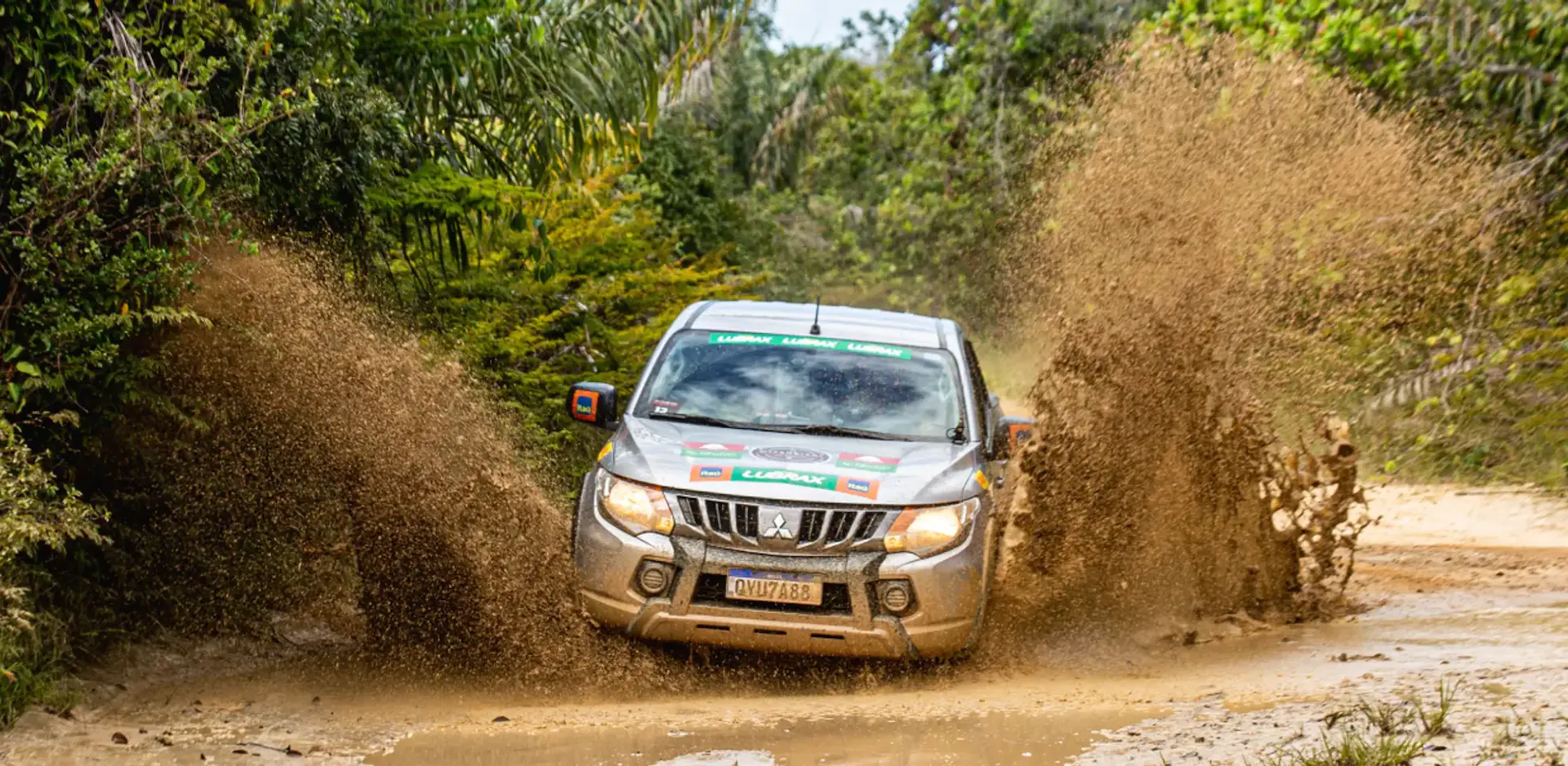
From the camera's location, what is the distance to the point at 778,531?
6816 mm

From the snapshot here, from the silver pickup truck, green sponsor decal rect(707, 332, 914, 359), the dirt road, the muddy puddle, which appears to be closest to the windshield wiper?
the silver pickup truck

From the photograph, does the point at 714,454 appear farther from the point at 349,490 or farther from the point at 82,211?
the point at 82,211

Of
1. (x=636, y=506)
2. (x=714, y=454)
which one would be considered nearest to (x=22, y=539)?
(x=636, y=506)

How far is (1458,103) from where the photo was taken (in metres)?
15.2

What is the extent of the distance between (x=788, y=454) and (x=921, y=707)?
49.9 inches

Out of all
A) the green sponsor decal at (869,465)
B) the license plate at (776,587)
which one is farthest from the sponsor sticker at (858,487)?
the license plate at (776,587)

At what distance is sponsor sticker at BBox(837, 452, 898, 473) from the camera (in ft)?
23.4

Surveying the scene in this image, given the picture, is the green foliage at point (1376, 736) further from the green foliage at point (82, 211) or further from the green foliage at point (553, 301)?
the green foliage at point (553, 301)

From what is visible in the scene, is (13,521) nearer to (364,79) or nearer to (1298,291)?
(364,79)

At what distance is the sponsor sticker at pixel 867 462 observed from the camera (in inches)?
281

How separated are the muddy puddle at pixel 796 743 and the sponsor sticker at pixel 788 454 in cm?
124

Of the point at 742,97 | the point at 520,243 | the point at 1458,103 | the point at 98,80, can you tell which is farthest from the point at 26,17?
the point at 742,97

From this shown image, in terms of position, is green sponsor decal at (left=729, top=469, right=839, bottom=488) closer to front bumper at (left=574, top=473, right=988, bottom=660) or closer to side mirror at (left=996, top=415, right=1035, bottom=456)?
front bumper at (left=574, top=473, right=988, bottom=660)

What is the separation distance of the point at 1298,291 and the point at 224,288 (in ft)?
29.0
